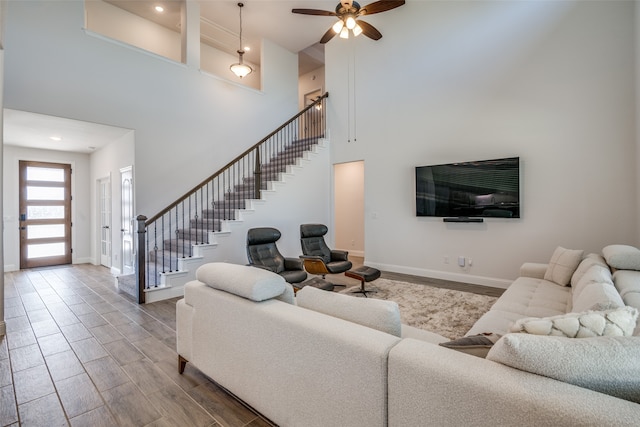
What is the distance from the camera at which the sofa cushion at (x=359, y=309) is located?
144 cm

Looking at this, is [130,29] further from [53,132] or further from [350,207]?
[350,207]

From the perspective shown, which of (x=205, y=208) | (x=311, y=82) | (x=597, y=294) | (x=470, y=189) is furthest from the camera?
(x=311, y=82)

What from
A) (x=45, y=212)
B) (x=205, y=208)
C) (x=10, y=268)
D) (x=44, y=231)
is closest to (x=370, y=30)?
(x=205, y=208)

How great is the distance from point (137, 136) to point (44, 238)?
12.1ft

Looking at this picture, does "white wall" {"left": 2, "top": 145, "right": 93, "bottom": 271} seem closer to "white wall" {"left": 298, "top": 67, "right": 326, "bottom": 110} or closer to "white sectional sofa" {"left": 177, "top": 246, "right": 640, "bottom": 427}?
"white wall" {"left": 298, "top": 67, "right": 326, "bottom": 110}

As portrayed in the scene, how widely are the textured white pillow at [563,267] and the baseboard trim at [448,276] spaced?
1.29 metres

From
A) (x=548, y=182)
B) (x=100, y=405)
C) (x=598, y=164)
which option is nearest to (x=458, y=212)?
(x=548, y=182)

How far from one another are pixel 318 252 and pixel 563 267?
329cm

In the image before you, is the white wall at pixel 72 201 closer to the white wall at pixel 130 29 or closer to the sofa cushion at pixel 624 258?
the white wall at pixel 130 29

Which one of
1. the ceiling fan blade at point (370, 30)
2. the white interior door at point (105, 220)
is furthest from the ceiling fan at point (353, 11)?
the white interior door at point (105, 220)

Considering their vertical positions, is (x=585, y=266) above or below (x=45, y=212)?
below

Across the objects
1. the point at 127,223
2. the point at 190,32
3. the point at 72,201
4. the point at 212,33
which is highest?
the point at 212,33

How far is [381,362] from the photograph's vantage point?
1185 millimetres

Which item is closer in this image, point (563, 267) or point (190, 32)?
point (563, 267)
